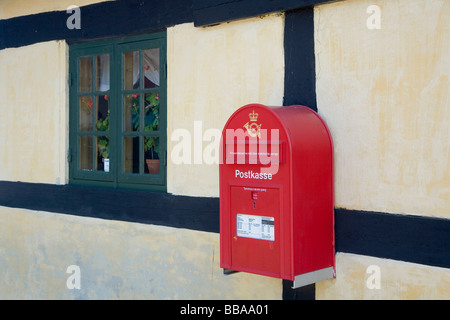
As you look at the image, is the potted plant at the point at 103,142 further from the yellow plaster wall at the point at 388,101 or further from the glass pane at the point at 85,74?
the yellow plaster wall at the point at 388,101

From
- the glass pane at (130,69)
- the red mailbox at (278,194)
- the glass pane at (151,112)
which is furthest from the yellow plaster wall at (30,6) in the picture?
the red mailbox at (278,194)

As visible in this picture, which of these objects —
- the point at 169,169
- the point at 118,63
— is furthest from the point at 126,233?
the point at 118,63

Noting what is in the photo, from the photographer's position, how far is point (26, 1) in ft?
20.3

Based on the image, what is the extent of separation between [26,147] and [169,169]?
6.69 feet

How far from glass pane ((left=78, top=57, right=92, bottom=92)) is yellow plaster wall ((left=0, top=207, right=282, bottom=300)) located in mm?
1299

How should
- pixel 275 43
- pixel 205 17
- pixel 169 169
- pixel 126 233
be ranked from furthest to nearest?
pixel 126 233 → pixel 169 169 → pixel 205 17 → pixel 275 43

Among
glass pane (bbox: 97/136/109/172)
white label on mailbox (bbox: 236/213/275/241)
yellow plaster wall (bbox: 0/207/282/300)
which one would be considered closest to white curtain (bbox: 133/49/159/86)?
glass pane (bbox: 97/136/109/172)

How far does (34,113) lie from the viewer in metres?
6.06

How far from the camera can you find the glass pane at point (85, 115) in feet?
18.9

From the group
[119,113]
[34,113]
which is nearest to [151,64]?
[119,113]

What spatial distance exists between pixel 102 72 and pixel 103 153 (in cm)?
78

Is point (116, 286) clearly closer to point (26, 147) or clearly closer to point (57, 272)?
point (57, 272)

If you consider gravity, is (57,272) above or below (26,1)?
below

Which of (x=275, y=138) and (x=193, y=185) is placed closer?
(x=275, y=138)
